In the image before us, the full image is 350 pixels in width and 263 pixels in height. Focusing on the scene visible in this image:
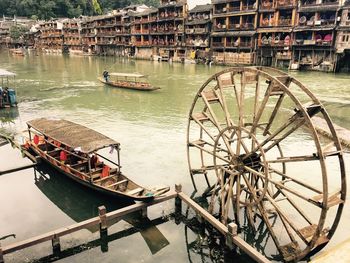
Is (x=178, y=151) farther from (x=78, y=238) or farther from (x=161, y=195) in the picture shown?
(x=78, y=238)

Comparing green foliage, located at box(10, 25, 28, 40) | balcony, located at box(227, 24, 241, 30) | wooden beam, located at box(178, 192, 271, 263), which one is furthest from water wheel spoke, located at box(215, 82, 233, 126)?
green foliage, located at box(10, 25, 28, 40)

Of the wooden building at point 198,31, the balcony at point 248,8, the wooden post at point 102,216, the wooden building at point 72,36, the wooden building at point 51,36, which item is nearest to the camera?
the wooden post at point 102,216

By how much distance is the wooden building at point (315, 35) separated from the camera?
160 feet

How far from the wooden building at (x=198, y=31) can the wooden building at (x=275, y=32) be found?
13256 mm

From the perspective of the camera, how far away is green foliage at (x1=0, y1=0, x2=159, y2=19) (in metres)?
135

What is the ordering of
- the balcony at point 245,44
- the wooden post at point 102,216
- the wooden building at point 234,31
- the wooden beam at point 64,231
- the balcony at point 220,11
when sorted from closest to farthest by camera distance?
the wooden beam at point 64,231
the wooden post at point 102,216
the wooden building at point 234,31
the balcony at point 245,44
the balcony at point 220,11

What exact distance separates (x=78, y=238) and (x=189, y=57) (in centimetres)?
6395

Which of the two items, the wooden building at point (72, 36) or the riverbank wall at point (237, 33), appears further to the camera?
the wooden building at point (72, 36)

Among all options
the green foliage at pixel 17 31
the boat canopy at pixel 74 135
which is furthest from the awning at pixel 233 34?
the green foliage at pixel 17 31

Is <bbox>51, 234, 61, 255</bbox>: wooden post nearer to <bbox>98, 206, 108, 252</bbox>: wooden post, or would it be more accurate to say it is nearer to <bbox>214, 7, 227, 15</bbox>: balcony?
<bbox>98, 206, 108, 252</bbox>: wooden post

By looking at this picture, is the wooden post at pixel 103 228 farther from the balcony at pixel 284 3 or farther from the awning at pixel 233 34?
the awning at pixel 233 34

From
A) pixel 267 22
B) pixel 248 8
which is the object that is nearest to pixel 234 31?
pixel 248 8

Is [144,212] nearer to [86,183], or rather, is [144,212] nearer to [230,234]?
[86,183]

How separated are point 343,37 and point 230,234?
158ft
